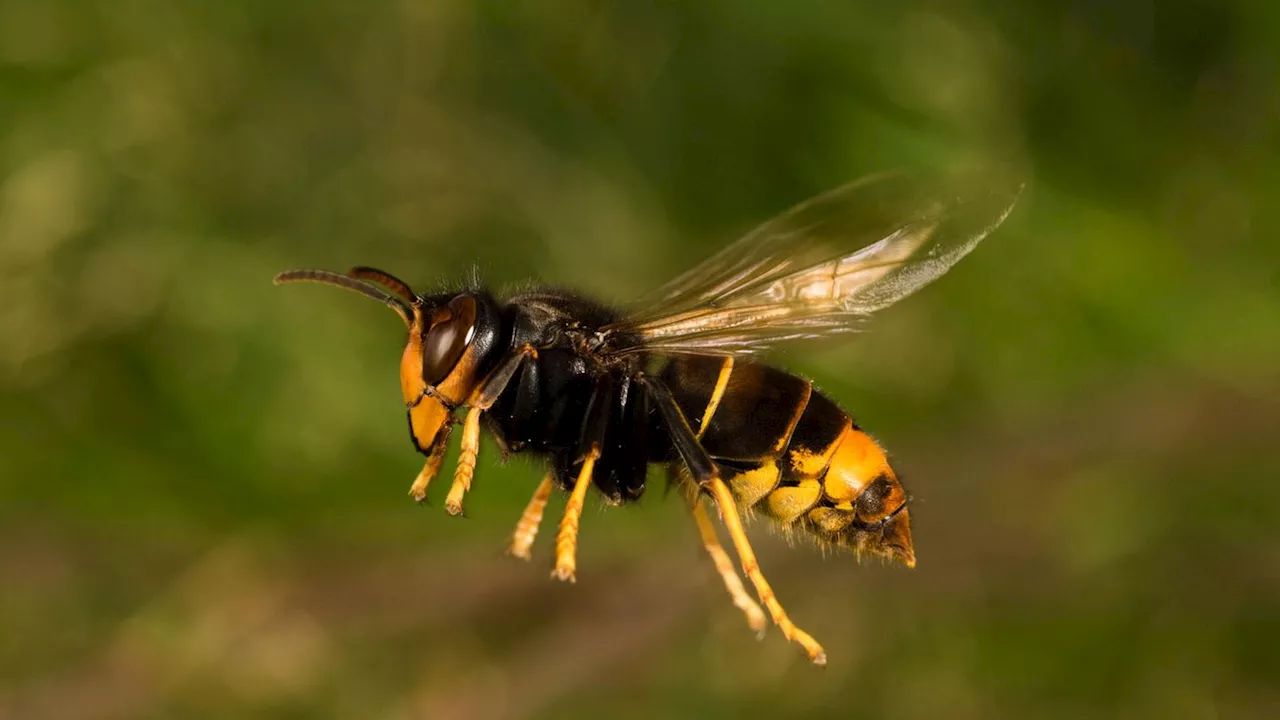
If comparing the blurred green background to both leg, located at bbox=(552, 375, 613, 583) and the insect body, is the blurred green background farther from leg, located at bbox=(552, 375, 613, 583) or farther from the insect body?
leg, located at bbox=(552, 375, 613, 583)

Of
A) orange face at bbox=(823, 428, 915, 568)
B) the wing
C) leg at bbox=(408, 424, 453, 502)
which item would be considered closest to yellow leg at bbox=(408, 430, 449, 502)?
leg at bbox=(408, 424, 453, 502)

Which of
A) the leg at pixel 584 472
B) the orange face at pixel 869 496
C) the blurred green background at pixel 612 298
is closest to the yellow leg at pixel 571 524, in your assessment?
the leg at pixel 584 472

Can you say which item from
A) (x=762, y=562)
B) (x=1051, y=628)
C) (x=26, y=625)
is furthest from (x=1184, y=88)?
(x=26, y=625)

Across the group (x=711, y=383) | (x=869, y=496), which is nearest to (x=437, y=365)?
(x=711, y=383)

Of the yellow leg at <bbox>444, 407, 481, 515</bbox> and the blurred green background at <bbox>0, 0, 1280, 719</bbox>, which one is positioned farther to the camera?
the blurred green background at <bbox>0, 0, 1280, 719</bbox>

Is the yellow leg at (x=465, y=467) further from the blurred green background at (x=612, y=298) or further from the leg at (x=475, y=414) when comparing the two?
the blurred green background at (x=612, y=298)

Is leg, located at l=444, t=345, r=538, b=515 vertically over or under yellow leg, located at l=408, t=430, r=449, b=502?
over

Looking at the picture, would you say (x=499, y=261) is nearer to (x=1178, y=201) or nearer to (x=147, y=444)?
(x=147, y=444)

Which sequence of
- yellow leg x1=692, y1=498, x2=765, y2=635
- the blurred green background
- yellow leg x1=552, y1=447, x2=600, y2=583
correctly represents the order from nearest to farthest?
yellow leg x1=552, y1=447, x2=600, y2=583 < yellow leg x1=692, y1=498, x2=765, y2=635 < the blurred green background

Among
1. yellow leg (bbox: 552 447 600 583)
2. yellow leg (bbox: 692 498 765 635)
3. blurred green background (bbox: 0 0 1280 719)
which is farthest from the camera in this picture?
blurred green background (bbox: 0 0 1280 719)
